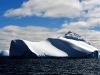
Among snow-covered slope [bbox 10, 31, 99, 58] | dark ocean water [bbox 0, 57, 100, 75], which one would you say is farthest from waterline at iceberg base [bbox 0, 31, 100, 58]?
dark ocean water [bbox 0, 57, 100, 75]

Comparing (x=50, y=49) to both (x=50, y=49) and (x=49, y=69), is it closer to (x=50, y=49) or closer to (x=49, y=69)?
(x=50, y=49)

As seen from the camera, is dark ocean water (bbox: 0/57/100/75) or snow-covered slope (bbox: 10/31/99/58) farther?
snow-covered slope (bbox: 10/31/99/58)

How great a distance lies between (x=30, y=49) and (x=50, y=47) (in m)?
13.6

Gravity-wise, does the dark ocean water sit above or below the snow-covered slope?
below

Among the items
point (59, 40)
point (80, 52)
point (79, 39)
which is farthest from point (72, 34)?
point (80, 52)

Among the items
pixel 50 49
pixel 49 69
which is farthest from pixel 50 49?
pixel 49 69

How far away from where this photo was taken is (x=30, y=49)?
122m

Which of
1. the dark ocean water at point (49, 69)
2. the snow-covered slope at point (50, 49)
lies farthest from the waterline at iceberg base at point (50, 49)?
the dark ocean water at point (49, 69)

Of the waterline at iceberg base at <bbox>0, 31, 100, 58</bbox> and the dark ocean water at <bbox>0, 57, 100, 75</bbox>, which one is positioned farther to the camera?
the waterline at iceberg base at <bbox>0, 31, 100, 58</bbox>

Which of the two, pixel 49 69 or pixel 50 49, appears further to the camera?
pixel 50 49

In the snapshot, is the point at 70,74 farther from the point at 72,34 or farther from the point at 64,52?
the point at 72,34

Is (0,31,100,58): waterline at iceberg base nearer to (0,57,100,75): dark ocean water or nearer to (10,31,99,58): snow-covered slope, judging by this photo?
(10,31,99,58): snow-covered slope

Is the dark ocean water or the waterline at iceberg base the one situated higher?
the waterline at iceberg base

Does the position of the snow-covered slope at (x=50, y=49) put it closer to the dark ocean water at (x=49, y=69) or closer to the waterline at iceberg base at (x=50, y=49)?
the waterline at iceberg base at (x=50, y=49)
